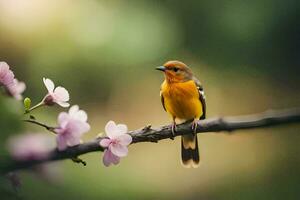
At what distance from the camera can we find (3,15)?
1307mm

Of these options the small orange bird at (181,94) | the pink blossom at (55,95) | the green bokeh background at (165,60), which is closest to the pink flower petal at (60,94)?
the pink blossom at (55,95)

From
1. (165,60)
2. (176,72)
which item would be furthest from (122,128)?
(165,60)

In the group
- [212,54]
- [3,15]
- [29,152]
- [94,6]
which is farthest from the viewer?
[212,54]

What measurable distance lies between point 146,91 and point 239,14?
356 mm

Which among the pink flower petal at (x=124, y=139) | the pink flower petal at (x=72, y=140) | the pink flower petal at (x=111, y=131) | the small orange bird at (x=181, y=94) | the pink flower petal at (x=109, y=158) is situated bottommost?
the pink flower petal at (x=72, y=140)

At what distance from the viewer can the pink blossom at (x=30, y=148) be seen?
13.2 inches

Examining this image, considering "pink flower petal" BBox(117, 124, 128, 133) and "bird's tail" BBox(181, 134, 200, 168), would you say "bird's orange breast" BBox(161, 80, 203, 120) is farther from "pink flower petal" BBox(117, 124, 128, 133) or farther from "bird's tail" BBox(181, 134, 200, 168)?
"pink flower petal" BBox(117, 124, 128, 133)

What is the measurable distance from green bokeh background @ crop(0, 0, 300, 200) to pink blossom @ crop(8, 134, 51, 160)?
2.51 ft

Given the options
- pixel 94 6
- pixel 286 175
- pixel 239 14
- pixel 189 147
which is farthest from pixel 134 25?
pixel 189 147

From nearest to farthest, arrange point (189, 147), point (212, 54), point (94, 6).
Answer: point (189, 147)
point (94, 6)
point (212, 54)

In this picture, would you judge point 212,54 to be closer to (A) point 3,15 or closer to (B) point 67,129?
(A) point 3,15

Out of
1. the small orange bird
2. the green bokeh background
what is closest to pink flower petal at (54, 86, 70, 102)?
the small orange bird

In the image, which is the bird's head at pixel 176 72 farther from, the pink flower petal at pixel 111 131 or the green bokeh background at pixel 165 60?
the green bokeh background at pixel 165 60

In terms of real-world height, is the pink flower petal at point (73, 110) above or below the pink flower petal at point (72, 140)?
above
